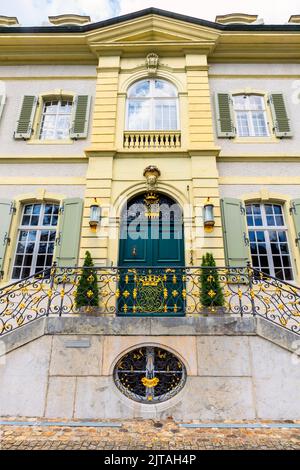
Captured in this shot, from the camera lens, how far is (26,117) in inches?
376

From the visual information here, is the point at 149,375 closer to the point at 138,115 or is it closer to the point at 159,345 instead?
the point at 159,345

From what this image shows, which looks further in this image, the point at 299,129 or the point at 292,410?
the point at 299,129

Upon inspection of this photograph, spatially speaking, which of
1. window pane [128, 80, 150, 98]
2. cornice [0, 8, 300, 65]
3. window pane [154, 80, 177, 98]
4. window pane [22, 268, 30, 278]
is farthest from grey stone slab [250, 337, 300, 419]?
cornice [0, 8, 300, 65]

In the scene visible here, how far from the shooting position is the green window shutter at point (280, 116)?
30.1 feet

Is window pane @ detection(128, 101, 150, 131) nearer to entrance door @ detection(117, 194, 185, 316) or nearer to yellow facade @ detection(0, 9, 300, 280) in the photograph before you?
yellow facade @ detection(0, 9, 300, 280)

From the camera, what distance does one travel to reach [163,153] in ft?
28.7

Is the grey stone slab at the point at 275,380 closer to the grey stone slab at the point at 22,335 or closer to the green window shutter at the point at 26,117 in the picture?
the grey stone slab at the point at 22,335

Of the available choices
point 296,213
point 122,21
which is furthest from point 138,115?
point 296,213

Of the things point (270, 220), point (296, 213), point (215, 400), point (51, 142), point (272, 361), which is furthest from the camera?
point (51, 142)

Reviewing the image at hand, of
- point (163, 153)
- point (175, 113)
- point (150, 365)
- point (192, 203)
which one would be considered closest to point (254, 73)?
point (175, 113)

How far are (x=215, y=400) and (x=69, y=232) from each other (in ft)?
17.5
